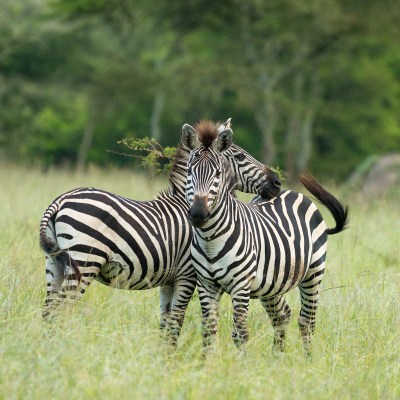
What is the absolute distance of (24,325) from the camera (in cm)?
524

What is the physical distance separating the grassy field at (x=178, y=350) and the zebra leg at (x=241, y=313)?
0.28 feet

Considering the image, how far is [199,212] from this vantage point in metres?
5.36

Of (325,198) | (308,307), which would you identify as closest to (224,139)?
(325,198)

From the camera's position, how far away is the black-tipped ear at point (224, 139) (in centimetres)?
565

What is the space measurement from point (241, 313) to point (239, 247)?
1.33 ft

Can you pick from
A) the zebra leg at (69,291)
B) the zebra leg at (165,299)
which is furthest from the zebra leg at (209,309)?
the zebra leg at (69,291)

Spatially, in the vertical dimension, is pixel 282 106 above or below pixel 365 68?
below

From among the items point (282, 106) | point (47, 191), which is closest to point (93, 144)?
point (282, 106)

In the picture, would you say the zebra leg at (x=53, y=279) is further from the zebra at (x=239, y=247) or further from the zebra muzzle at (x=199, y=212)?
the zebra muzzle at (x=199, y=212)

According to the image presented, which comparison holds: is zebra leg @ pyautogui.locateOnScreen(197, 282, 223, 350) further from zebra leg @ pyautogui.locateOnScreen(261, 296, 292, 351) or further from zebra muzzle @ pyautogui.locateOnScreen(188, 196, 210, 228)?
zebra leg @ pyautogui.locateOnScreen(261, 296, 292, 351)

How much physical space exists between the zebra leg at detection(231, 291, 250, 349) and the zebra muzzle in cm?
57

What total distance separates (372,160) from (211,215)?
519 inches

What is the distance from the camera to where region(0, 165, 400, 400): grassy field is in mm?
4676

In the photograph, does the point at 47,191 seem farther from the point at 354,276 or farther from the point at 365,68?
the point at 365,68
